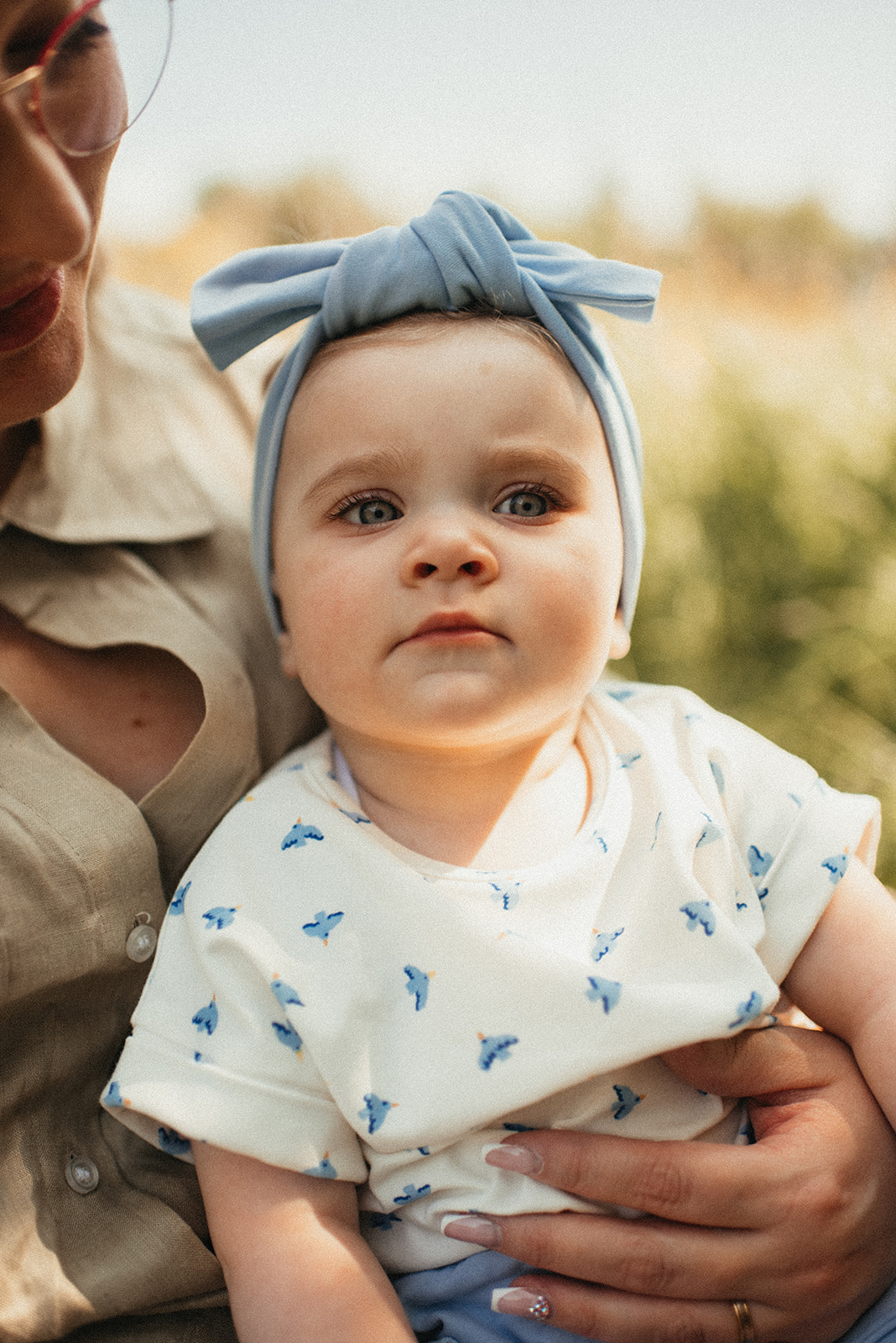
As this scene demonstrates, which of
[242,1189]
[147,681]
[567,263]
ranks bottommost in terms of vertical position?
[242,1189]

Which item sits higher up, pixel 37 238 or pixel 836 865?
pixel 37 238

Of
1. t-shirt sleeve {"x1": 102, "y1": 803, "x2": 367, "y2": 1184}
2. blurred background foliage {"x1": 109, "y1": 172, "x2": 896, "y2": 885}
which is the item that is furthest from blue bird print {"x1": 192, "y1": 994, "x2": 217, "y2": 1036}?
blurred background foliage {"x1": 109, "y1": 172, "x2": 896, "y2": 885}

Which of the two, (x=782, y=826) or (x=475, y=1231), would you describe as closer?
(x=475, y=1231)

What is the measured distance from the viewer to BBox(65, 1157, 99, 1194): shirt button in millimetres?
1326

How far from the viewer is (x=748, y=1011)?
4.17 feet

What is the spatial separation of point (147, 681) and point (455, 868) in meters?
0.58

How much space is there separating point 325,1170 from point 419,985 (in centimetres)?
24

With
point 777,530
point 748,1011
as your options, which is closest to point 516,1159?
point 748,1011

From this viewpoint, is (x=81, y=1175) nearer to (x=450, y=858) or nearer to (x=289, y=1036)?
(x=289, y=1036)

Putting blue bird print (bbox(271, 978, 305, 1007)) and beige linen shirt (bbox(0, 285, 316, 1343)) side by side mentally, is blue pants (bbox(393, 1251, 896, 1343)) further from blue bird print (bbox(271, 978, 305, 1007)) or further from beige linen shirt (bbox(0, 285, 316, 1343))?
blue bird print (bbox(271, 978, 305, 1007))

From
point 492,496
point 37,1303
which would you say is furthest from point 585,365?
point 37,1303

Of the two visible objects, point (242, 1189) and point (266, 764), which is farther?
point (266, 764)

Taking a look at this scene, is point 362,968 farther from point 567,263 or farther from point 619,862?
point 567,263

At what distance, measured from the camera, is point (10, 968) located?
1268mm
